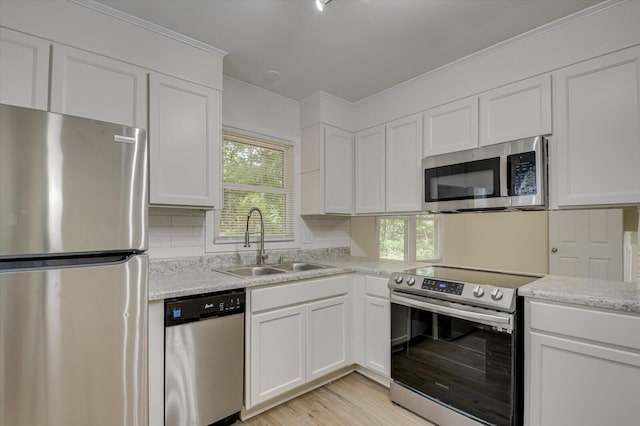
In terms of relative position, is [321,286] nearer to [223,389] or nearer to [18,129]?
[223,389]

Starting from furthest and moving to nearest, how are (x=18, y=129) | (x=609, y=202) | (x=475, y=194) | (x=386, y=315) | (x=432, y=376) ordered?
(x=386, y=315) → (x=475, y=194) → (x=432, y=376) → (x=609, y=202) → (x=18, y=129)

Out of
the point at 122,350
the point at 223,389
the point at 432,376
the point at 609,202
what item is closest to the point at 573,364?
the point at 432,376

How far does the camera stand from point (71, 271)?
1277 mm

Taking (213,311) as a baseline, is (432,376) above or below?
below

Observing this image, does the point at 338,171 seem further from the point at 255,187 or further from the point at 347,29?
the point at 347,29

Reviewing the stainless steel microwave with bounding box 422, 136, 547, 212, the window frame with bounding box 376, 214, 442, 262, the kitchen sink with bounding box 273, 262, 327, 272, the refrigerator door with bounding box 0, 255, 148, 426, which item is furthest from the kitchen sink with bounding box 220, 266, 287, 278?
the stainless steel microwave with bounding box 422, 136, 547, 212

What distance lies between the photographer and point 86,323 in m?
1.31

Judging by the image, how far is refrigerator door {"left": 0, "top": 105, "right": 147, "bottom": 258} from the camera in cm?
117

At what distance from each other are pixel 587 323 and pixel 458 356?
0.69 metres

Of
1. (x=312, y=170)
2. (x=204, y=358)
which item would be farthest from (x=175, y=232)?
(x=312, y=170)

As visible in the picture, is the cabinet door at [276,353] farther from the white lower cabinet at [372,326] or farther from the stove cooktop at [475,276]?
the stove cooktop at [475,276]

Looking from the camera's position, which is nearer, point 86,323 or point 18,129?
point 18,129

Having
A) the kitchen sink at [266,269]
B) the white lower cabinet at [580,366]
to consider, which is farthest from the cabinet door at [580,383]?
the kitchen sink at [266,269]

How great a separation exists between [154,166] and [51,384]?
123 centimetres
